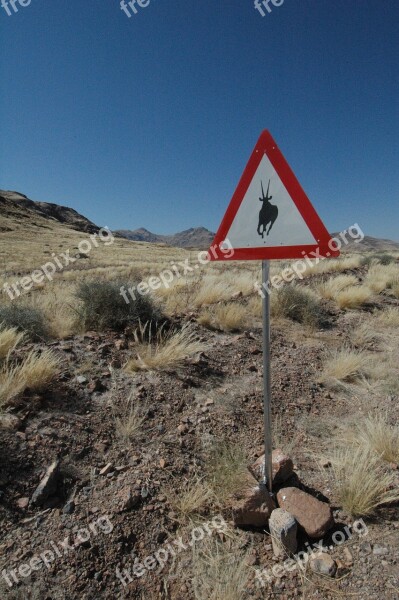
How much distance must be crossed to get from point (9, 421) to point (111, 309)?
2285 millimetres

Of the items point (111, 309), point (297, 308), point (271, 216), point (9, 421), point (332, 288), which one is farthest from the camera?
point (332, 288)

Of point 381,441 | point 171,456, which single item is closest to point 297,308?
point 381,441

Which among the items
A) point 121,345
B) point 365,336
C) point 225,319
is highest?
point 225,319

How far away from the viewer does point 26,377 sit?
9.04 feet

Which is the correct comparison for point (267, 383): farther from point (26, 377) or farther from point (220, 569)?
point (26, 377)

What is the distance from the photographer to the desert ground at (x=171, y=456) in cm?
170

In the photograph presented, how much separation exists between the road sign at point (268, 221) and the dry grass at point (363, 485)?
504mm

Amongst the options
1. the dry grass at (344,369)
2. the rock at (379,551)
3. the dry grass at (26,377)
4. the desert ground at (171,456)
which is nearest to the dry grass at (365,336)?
the desert ground at (171,456)

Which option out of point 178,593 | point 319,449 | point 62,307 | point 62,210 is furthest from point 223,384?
point 62,210

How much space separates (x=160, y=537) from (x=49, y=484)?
2.56 feet

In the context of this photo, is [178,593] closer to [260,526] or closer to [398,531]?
[260,526]

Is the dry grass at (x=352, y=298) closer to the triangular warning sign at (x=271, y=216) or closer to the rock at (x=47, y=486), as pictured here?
the triangular warning sign at (x=271, y=216)

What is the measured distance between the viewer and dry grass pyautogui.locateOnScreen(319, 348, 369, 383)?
383 cm

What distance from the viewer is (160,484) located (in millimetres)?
2182
